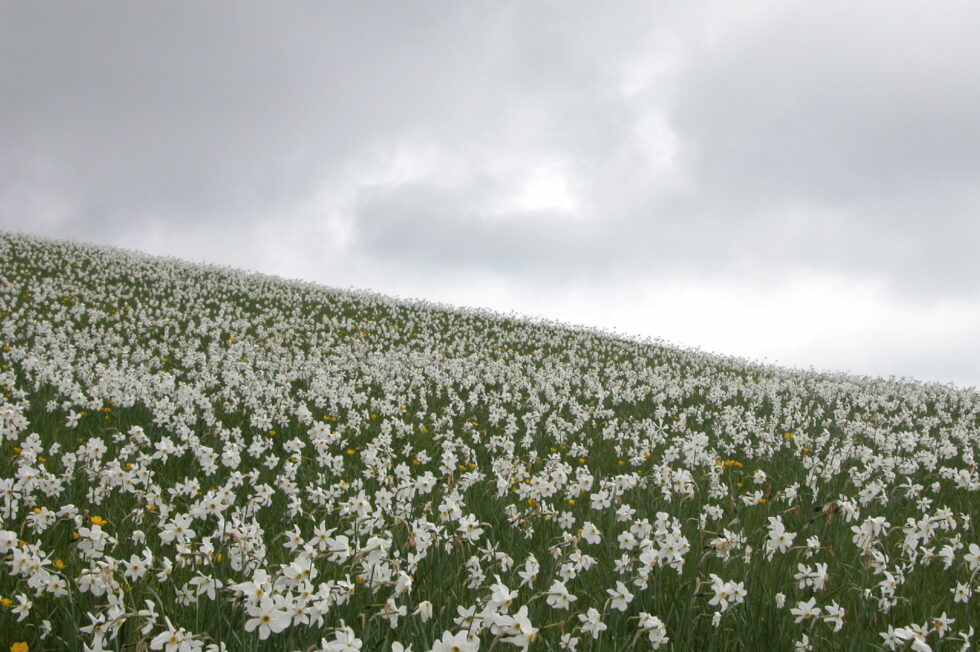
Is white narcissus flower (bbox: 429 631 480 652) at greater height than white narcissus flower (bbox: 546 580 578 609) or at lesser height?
greater

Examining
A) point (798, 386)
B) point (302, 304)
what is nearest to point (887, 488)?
point (798, 386)

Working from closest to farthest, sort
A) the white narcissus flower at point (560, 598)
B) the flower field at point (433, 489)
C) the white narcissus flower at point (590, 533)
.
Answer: the white narcissus flower at point (560, 598) < the flower field at point (433, 489) < the white narcissus flower at point (590, 533)

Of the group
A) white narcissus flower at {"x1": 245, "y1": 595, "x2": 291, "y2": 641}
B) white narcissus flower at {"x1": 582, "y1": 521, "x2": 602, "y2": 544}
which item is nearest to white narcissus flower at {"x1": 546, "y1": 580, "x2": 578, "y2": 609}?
white narcissus flower at {"x1": 582, "y1": 521, "x2": 602, "y2": 544}

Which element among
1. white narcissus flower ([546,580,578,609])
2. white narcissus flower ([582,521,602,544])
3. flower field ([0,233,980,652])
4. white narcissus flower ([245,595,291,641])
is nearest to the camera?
white narcissus flower ([245,595,291,641])

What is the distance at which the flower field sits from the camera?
11.8 feet

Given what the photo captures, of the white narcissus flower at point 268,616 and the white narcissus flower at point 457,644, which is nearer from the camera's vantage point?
the white narcissus flower at point 457,644

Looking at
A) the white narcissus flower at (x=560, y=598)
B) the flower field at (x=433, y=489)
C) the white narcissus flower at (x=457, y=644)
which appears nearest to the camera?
the white narcissus flower at (x=457, y=644)

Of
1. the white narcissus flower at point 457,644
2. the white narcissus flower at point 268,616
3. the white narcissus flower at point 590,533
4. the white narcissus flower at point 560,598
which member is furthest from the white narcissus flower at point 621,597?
the white narcissus flower at point 268,616

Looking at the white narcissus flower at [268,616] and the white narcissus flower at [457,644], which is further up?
the white narcissus flower at [457,644]

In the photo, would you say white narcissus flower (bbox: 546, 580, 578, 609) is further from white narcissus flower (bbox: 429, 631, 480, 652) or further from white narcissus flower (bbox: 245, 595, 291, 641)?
white narcissus flower (bbox: 245, 595, 291, 641)

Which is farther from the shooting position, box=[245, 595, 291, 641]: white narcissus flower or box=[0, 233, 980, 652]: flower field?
box=[0, 233, 980, 652]: flower field

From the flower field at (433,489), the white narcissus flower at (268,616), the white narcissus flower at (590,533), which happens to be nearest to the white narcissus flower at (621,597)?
the flower field at (433,489)

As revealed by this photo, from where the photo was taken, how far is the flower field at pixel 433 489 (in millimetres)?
3604

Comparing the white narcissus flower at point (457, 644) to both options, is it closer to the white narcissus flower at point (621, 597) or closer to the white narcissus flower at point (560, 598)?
the white narcissus flower at point (560, 598)
